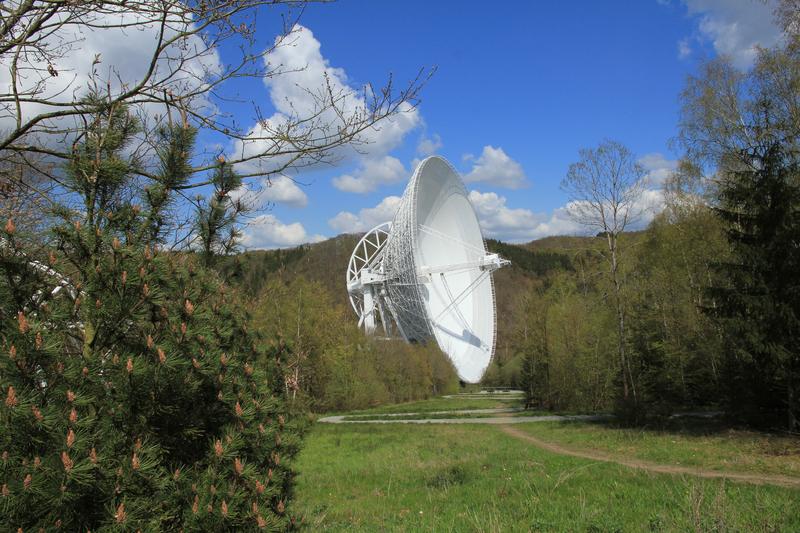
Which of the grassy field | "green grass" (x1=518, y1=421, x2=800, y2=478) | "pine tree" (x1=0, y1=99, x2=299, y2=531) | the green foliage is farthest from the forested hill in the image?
"pine tree" (x1=0, y1=99, x2=299, y2=531)

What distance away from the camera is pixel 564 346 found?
1171 inches

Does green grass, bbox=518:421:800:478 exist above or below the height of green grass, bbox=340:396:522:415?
above

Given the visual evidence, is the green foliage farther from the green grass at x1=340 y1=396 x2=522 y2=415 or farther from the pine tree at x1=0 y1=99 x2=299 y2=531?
the pine tree at x1=0 y1=99 x2=299 y2=531

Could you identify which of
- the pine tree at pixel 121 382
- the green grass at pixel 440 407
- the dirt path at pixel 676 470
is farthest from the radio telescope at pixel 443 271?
the pine tree at pixel 121 382

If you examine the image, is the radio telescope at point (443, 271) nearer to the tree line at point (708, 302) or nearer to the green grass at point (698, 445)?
the tree line at point (708, 302)

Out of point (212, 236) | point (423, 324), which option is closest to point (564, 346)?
point (423, 324)

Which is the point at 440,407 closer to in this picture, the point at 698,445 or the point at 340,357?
the point at 340,357

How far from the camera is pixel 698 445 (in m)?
13.5

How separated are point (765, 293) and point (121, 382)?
16605 mm

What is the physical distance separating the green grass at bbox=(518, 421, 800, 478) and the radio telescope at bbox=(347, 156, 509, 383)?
1621 cm

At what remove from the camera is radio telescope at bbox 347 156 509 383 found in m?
33.3

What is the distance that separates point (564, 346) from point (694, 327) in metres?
7.16

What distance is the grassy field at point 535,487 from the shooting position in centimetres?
608

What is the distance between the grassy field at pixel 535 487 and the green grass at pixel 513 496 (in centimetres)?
2
